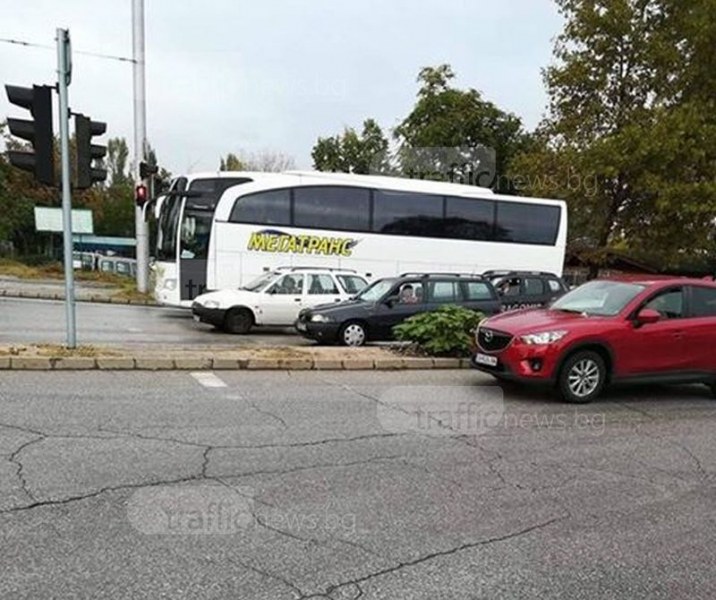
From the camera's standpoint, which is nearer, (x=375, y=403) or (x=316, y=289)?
(x=375, y=403)

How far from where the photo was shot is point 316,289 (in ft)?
46.9

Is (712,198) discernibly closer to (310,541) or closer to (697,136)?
(697,136)

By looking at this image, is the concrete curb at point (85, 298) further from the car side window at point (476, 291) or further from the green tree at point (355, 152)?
the green tree at point (355, 152)

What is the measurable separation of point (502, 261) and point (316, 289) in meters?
6.78

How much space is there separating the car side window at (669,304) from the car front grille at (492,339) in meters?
1.99

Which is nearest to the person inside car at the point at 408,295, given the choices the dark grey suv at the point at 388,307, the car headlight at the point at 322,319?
the dark grey suv at the point at 388,307

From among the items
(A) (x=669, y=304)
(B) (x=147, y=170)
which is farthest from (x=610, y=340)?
(B) (x=147, y=170)

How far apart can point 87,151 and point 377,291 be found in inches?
A: 244

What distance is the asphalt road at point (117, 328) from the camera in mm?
11648

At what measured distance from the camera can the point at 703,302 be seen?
850cm

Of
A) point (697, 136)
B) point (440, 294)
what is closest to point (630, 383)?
point (440, 294)

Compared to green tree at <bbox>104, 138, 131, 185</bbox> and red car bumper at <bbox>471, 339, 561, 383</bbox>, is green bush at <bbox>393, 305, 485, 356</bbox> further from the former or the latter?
green tree at <bbox>104, 138, 131, 185</bbox>

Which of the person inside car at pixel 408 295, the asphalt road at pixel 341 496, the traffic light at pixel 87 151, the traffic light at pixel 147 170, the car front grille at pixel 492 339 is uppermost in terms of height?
the traffic light at pixel 147 170

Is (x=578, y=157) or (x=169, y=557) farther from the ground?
(x=578, y=157)
